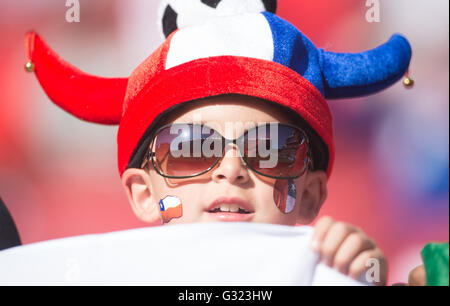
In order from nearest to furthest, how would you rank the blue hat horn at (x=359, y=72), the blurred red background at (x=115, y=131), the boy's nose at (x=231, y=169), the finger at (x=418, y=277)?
the finger at (x=418, y=277), the boy's nose at (x=231, y=169), the blue hat horn at (x=359, y=72), the blurred red background at (x=115, y=131)

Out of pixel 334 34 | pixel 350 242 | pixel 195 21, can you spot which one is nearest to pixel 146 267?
pixel 350 242

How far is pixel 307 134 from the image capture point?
127 centimetres

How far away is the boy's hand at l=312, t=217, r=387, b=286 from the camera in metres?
0.88

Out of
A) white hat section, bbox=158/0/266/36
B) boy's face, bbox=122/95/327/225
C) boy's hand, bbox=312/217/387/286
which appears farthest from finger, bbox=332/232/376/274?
white hat section, bbox=158/0/266/36

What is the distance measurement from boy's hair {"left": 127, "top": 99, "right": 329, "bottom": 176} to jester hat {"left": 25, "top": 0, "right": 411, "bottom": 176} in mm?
10

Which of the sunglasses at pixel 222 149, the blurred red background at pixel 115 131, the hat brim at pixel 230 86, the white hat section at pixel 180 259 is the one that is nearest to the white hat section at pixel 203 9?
the hat brim at pixel 230 86

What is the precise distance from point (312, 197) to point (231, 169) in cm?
36

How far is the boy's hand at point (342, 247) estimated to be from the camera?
884 millimetres

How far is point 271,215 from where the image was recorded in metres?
1.17

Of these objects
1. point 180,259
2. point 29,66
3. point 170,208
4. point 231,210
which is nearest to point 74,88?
point 29,66

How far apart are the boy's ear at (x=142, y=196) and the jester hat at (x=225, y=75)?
0.11 ft

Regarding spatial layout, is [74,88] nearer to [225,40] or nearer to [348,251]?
[225,40]

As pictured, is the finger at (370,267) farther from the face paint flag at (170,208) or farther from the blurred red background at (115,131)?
the blurred red background at (115,131)
